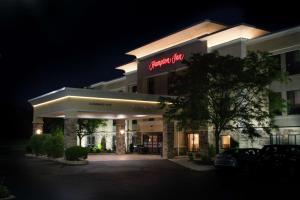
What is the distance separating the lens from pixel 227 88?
25.8 m

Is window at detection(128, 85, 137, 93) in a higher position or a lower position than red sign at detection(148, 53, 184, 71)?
lower

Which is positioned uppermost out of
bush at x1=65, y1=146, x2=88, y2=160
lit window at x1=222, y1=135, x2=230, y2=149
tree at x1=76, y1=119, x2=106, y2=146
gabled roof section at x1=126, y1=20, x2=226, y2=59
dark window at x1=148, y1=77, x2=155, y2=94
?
gabled roof section at x1=126, y1=20, x2=226, y2=59

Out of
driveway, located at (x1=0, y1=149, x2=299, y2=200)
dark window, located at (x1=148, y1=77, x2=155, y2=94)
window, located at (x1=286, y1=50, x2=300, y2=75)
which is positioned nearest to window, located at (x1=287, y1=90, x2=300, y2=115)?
window, located at (x1=286, y1=50, x2=300, y2=75)

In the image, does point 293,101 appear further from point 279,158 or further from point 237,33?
point 279,158

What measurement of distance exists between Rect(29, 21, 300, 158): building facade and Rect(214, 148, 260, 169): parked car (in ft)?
24.4

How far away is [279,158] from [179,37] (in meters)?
21.3

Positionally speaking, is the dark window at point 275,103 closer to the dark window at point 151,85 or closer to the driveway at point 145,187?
the driveway at point 145,187

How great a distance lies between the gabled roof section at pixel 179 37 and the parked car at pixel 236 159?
17.6 m

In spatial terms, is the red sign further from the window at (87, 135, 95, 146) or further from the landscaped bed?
the window at (87, 135, 95, 146)

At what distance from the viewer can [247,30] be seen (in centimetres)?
3175

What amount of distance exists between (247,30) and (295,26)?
15.3 ft

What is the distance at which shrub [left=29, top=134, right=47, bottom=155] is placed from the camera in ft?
117

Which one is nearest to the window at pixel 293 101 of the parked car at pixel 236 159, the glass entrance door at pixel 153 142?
the parked car at pixel 236 159

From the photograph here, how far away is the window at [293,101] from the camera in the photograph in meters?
28.2
